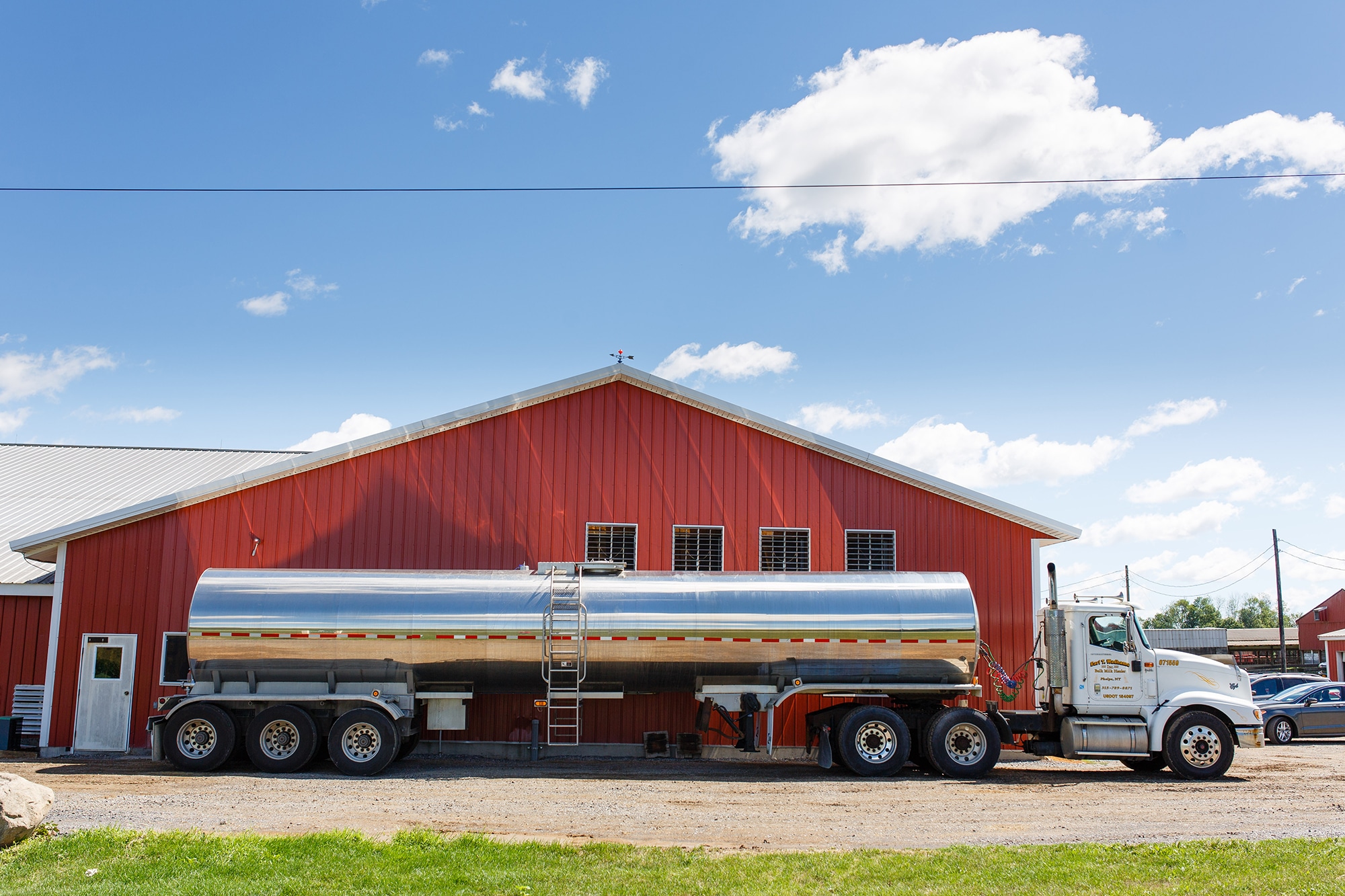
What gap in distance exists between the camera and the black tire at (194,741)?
53.5 feet

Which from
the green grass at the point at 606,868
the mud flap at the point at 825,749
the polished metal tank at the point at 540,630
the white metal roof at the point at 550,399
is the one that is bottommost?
the green grass at the point at 606,868

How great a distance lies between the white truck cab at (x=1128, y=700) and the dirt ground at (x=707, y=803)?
1.78 ft

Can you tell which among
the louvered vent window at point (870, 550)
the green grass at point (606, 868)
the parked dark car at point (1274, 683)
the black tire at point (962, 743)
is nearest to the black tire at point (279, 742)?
the green grass at point (606, 868)

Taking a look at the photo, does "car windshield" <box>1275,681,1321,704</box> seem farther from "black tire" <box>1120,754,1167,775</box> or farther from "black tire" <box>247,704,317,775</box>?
"black tire" <box>247,704,317,775</box>

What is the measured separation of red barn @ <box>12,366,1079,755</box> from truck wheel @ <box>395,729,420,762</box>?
141 cm

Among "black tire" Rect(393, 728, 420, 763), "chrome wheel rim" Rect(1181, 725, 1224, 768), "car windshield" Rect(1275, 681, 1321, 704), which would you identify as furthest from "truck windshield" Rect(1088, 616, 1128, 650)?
"car windshield" Rect(1275, 681, 1321, 704)

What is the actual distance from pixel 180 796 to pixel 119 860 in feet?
12.7

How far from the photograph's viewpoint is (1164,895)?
28.4 ft

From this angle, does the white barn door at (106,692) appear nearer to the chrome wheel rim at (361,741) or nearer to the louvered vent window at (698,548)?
the chrome wheel rim at (361,741)

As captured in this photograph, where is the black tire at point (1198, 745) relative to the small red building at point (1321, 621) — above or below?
A: below

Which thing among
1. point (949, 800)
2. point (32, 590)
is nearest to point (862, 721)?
point (949, 800)

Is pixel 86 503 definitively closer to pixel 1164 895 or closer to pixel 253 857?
pixel 253 857

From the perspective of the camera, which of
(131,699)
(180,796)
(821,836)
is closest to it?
(821,836)

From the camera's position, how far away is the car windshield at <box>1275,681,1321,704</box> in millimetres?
25531
